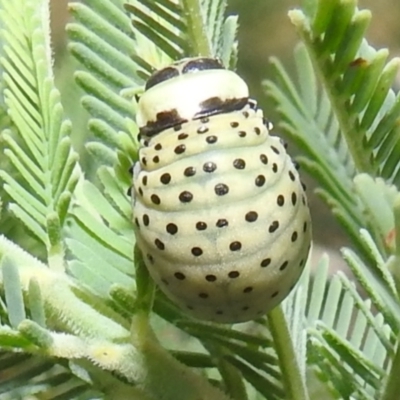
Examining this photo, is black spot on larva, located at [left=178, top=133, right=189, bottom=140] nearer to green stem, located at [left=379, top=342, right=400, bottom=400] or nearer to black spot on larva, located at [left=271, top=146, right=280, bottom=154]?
black spot on larva, located at [left=271, top=146, right=280, bottom=154]

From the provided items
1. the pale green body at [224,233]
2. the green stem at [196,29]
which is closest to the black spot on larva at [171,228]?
the pale green body at [224,233]

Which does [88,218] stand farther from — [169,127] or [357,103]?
[357,103]

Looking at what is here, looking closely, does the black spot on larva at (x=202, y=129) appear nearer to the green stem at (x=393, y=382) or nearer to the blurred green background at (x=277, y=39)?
the green stem at (x=393, y=382)

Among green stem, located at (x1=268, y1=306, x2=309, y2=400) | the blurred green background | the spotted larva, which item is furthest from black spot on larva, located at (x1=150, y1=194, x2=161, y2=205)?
the blurred green background

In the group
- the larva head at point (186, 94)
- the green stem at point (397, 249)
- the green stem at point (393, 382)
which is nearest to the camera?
the green stem at point (397, 249)

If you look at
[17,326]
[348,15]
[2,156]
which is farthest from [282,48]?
[17,326]

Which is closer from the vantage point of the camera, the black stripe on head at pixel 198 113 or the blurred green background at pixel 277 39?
the black stripe on head at pixel 198 113

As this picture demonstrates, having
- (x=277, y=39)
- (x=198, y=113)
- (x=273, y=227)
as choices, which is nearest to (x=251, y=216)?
(x=273, y=227)
